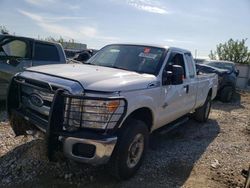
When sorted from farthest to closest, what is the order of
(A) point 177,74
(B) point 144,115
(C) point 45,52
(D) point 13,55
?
(C) point 45,52
(D) point 13,55
(A) point 177,74
(B) point 144,115

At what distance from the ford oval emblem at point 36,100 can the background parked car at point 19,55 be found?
3229 mm

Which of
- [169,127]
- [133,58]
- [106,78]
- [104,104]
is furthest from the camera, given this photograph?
[169,127]

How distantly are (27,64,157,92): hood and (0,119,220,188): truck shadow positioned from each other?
1.17m

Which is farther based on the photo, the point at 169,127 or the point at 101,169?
the point at 169,127

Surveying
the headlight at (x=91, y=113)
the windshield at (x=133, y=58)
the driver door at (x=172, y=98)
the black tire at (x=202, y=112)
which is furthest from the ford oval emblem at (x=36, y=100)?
the black tire at (x=202, y=112)

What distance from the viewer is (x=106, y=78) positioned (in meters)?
4.04

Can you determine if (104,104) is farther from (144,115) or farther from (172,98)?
(172,98)

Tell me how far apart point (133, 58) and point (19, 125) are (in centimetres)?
210

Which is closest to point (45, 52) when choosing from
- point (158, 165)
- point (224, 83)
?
point (158, 165)

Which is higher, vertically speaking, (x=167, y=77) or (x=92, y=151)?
(x=167, y=77)

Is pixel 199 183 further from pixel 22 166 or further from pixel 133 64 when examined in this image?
pixel 22 166

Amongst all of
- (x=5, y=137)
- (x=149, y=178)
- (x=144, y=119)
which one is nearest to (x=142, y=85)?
(x=144, y=119)

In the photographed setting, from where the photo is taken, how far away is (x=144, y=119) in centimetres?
470

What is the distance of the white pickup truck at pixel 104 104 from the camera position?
12.0ft
